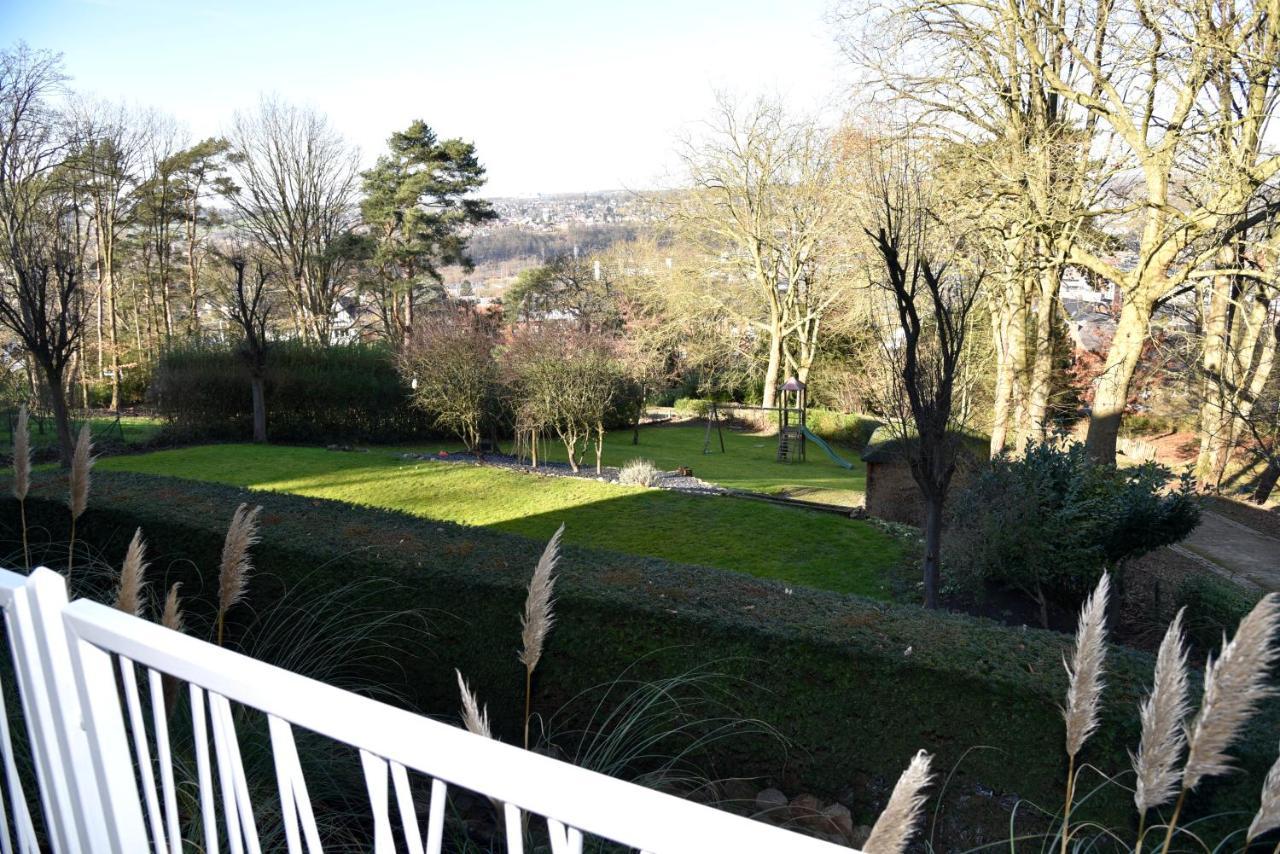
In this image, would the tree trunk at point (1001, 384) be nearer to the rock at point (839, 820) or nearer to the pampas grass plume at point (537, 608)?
the rock at point (839, 820)

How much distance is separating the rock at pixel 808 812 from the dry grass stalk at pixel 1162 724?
1754mm

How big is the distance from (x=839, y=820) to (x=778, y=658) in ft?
1.98

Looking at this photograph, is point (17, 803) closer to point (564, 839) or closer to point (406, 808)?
point (406, 808)

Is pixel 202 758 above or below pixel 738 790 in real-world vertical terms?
above

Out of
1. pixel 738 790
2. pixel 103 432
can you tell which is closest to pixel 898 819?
pixel 738 790

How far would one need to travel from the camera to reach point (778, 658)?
10.2 feet

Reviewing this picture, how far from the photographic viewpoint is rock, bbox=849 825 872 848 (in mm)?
2816

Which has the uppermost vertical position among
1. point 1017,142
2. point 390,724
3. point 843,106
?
point 843,106

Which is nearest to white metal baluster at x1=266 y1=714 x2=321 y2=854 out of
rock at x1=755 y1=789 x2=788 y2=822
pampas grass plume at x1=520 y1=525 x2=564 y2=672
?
pampas grass plume at x1=520 y1=525 x2=564 y2=672

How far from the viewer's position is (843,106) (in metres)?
13.5

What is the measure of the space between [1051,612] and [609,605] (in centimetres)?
499

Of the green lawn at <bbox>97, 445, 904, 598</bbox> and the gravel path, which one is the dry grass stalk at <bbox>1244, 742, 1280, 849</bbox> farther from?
the gravel path

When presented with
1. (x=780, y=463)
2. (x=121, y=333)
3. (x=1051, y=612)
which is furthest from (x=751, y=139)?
(x=121, y=333)

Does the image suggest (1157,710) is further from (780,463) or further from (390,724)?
(780,463)
